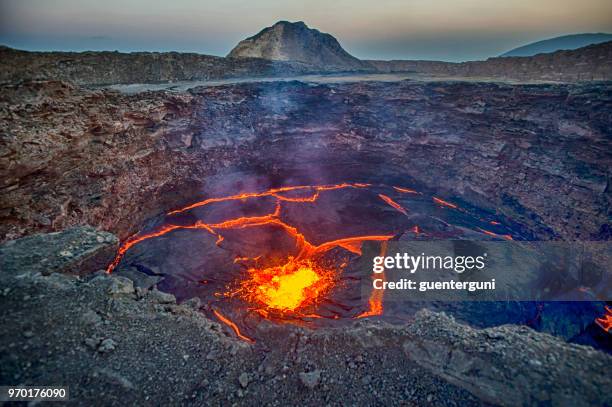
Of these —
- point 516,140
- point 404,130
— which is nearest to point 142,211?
point 404,130

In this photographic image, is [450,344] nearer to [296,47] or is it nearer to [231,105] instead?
[231,105]

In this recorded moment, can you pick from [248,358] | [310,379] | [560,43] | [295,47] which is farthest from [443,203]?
[560,43]

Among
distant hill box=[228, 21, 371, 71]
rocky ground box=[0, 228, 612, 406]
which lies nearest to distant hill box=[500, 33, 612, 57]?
distant hill box=[228, 21, 371, 71]

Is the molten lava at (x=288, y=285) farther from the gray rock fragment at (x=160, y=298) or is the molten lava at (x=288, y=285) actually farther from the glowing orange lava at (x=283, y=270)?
the gray rock fragment at (x=160, y=298)

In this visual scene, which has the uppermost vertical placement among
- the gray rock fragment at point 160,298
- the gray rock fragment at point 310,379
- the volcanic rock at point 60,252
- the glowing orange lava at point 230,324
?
the volcanic rock at point 60,252

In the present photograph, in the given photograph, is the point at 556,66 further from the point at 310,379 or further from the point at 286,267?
the point at 310,379

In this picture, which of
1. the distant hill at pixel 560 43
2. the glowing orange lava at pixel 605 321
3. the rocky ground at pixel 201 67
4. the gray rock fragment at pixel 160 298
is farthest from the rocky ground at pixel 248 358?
the distant hill at pixel 560 43

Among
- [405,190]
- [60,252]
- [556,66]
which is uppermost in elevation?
[556,66]

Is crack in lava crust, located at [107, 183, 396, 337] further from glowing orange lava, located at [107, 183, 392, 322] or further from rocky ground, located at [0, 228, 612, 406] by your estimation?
rocky ground, located at [0, 228, 612, 406]
